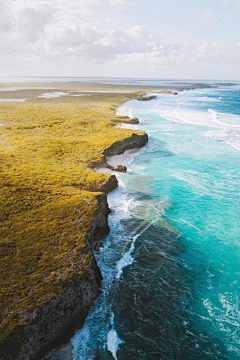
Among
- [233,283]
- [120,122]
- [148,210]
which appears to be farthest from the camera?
[120,122]

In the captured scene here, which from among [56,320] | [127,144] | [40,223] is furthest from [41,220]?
[127,144]

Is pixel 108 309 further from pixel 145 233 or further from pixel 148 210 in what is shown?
pixel 148 210

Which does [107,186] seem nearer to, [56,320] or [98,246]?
[98,246]

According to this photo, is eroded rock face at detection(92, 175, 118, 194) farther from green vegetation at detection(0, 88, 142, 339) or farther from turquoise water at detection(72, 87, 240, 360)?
turquoise water at detection(72, 87, 240, 360)

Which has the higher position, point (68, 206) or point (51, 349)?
point (68, 206)

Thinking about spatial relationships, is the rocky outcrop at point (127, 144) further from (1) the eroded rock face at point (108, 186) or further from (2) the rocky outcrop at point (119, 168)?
(1) the eroded rock face at point (108, 186)

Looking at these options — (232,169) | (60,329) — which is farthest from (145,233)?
(232,169)

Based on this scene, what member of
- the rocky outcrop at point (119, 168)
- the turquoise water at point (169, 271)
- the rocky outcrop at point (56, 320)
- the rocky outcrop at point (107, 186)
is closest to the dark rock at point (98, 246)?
the turquoise water at point (169, 271)
